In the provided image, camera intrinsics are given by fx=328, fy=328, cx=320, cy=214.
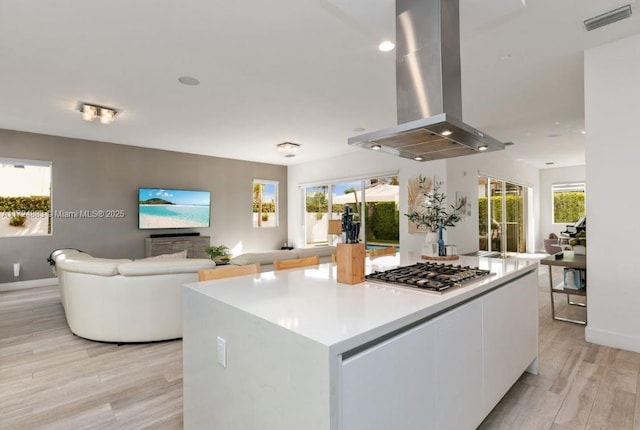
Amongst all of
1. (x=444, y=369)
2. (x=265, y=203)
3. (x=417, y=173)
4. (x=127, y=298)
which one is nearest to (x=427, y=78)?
(x=444, y=369)

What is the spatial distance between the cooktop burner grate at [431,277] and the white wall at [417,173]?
14.0 feet

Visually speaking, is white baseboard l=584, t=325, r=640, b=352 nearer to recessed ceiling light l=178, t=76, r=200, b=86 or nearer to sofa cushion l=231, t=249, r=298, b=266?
sofa cushion l=231, t=249, r=298, b=266

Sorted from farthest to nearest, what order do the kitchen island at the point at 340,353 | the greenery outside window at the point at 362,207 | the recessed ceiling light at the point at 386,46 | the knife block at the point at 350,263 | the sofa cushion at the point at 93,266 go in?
the greenery outside window at the point at 362,207, the sofa cushion at the point at 93,266, the recessed ceiling light at the point at 386,46, the knife block at the point at 350,263, the kitchen island at the point at 340,353

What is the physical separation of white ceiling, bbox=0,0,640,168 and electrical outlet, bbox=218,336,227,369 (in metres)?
2.09

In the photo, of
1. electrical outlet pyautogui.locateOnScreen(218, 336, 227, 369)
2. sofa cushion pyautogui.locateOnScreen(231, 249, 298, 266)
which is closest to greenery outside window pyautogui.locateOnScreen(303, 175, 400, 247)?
sofa cushion pyautogui.locateOnScreen(231, 249, 298, 266)

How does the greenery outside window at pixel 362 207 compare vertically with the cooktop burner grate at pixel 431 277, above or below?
above

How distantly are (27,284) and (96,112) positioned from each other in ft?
11.3

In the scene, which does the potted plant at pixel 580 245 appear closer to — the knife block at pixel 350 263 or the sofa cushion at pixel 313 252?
the sofa cushion at pixel 313 252

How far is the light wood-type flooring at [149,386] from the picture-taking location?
1985 mm

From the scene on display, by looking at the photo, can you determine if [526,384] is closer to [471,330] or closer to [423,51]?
[471,330]

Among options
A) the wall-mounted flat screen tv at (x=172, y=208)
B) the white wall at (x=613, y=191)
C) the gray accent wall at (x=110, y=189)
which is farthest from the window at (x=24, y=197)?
the white wall at (x=613, y=191)

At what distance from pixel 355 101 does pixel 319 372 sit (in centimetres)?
378

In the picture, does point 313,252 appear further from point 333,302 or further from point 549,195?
point 549,195

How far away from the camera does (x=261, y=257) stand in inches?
140
